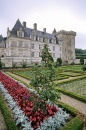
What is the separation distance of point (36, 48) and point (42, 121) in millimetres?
34686

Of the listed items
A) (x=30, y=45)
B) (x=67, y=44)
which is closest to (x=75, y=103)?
(x=30, y=45)

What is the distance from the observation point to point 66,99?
8859 millimetres

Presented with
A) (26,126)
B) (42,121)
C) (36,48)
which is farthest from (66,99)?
(36,48)

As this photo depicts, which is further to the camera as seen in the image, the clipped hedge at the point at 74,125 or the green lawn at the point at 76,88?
the green lawn at the point at 76,88

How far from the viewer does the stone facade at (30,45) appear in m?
33.8

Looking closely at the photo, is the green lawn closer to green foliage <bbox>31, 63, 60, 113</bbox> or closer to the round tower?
green foliage <bbox>31, 63, 60, 113</bbox>

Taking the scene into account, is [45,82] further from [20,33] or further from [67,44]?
[67,44]

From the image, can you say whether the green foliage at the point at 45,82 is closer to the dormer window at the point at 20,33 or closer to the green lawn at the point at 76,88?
the green lawn at the point at 76,88

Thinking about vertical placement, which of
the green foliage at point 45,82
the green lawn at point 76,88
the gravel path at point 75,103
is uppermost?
the green foliage at point 45,82

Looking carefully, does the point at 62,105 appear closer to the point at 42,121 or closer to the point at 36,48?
the point at 42,121

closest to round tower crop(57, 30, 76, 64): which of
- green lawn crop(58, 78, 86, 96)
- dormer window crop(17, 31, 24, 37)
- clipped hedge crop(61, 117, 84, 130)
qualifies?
dormer window crop(17, 31, 24, 37)

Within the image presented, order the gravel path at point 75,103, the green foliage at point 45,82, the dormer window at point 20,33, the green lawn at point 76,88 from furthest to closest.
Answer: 1. the dormer window at point 20,33
2. the green lawn at point 76,88
3. the gravel path at point 75,103
4. the green foliage at point 45,82

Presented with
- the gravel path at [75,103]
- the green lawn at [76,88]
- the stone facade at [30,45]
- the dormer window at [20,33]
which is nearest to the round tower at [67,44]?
the stone facade at [30,45]

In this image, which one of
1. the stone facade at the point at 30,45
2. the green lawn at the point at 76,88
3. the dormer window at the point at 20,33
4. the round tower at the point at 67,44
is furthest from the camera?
the round tower at the point at 67,44
